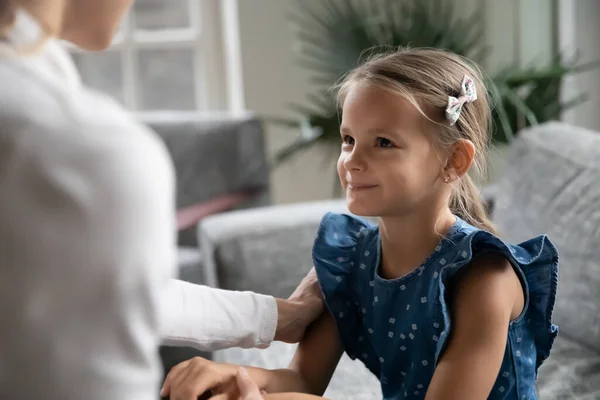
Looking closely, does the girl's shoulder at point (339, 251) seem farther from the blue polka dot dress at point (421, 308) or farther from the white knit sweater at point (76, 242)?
the white knit sweater at point (76, 242)

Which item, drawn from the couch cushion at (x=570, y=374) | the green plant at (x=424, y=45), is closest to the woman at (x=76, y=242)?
the couch cushion at (x=570, y=374)

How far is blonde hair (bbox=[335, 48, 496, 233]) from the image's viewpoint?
3.99ft

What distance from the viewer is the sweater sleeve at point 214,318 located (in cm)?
115

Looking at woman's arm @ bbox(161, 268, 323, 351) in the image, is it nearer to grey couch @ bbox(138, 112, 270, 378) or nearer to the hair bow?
the hair bow

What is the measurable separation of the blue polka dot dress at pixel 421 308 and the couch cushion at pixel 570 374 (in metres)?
0.34

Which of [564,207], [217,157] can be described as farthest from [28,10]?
[217,157]

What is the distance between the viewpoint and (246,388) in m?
1.12

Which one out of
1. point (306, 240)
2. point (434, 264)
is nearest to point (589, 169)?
point (306, 240)

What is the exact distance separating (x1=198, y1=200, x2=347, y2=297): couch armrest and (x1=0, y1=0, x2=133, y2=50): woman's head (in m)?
1.30

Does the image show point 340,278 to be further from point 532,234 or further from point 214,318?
point 532,234

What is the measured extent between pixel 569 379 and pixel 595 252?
293 mm

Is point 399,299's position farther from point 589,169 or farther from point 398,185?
point 589,169

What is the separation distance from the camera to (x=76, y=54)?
396 cm

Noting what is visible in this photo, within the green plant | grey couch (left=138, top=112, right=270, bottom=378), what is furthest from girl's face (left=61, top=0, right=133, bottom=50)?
grey couch (left=138, top=112, right=270, bottom=378)
